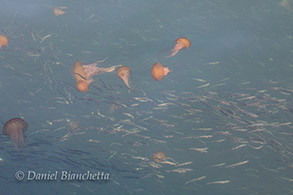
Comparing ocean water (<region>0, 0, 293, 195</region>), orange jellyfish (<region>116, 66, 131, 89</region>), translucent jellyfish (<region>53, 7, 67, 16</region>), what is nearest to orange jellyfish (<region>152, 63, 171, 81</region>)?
ocean water (<region>0, 0, 293, 195</region>)

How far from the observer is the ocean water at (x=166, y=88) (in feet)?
4.09

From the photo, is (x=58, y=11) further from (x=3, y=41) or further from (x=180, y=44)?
(x=180, y=44)

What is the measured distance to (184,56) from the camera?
126 cm

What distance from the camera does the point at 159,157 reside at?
129 cm

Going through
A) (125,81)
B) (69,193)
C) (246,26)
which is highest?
(246,26)

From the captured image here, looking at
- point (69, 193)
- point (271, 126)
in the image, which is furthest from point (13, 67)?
point (271, 126)

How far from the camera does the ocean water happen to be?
4.09 ft

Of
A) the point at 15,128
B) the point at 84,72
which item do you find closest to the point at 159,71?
the point at 84,72

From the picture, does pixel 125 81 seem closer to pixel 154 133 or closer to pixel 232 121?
pixel 154 133

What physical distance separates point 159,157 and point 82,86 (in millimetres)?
557

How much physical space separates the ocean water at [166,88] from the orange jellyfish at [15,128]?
28 mm

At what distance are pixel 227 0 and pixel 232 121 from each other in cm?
63

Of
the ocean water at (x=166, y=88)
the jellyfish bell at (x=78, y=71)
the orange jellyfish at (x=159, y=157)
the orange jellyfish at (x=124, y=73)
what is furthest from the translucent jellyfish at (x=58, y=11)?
the orange jellyfish at (x=159, y=157)

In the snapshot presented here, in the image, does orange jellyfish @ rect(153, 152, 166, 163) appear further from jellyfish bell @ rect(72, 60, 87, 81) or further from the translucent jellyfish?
the translucent jellyfish
